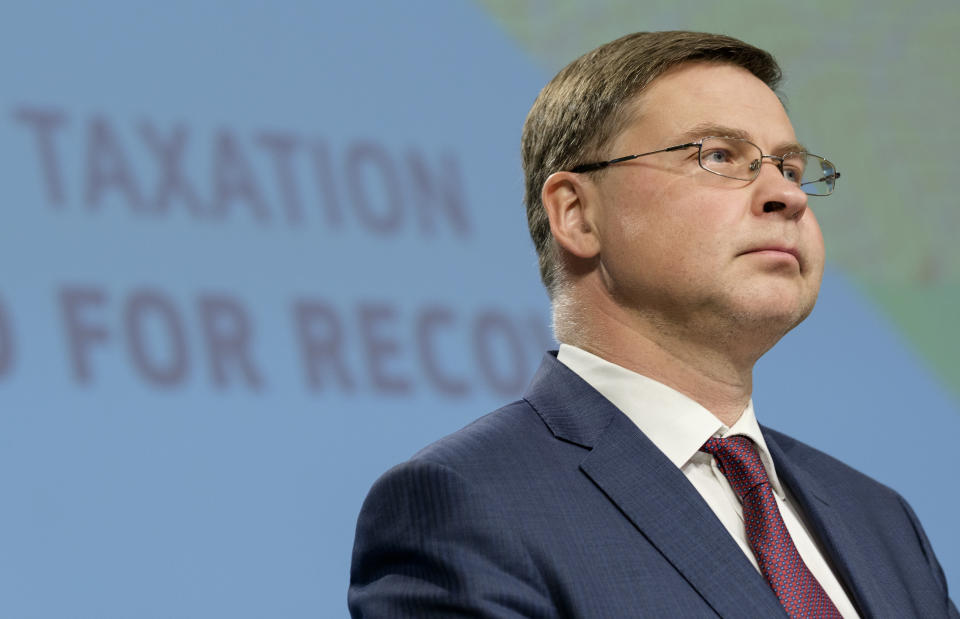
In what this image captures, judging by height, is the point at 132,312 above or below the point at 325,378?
above

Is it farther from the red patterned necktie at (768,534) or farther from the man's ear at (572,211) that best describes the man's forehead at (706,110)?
the red patterned necktie at (768,534)

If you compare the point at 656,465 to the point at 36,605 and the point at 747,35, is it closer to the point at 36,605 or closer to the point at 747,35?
the point at 36,605

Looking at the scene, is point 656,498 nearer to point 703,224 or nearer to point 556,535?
point 556,535

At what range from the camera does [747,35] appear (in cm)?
350

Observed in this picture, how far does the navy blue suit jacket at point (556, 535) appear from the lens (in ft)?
4.77

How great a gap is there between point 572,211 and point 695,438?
0.46m

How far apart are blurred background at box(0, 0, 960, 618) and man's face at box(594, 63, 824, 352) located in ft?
3.54

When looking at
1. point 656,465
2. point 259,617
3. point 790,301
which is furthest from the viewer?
point 259,617

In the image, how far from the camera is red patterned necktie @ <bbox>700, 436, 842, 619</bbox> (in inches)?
62.2

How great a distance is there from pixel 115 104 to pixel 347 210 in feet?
1.97

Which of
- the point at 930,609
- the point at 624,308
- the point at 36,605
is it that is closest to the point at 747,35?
the point at 624,308

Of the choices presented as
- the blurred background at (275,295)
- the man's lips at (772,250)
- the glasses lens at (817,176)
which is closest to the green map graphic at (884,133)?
the blurred background at (275,295)

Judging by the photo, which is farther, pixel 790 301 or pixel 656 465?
pixel 790 301

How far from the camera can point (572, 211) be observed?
196 cm
